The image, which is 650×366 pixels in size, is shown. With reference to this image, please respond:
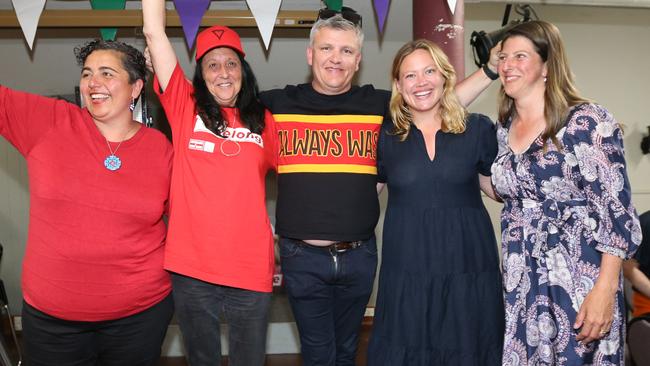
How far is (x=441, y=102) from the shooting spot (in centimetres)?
206

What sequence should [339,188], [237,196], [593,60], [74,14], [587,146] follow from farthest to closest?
[593,60], [74,14], [339,188], [237,196], [587,146]

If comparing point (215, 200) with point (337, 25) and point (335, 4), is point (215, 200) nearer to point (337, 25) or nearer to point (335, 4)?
point (337, 25)

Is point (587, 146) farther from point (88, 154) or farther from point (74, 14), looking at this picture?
point (74, 14)

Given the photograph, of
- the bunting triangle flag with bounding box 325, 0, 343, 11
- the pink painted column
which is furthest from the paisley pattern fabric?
the bunting triangle flag with bounding box 325, 0, 343, 11

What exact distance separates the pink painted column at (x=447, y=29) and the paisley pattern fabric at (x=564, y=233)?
991 mm

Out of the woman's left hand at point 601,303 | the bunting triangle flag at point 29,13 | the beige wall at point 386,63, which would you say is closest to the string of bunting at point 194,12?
the bunting triangle flag at point 29,13

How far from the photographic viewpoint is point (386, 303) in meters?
2.03

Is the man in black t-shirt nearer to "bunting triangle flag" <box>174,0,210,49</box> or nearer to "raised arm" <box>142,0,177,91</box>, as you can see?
"raised arm" <box>142,0,177,91</box>

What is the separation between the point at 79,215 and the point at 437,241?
115 centimetres

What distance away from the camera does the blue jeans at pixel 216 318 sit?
1.97m

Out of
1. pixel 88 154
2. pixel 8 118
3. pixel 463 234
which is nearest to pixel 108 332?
pixel 88 154

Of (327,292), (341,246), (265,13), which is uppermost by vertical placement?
(265,13)

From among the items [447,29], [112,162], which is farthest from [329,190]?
[447,29]

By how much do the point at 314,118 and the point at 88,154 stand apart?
78cm
